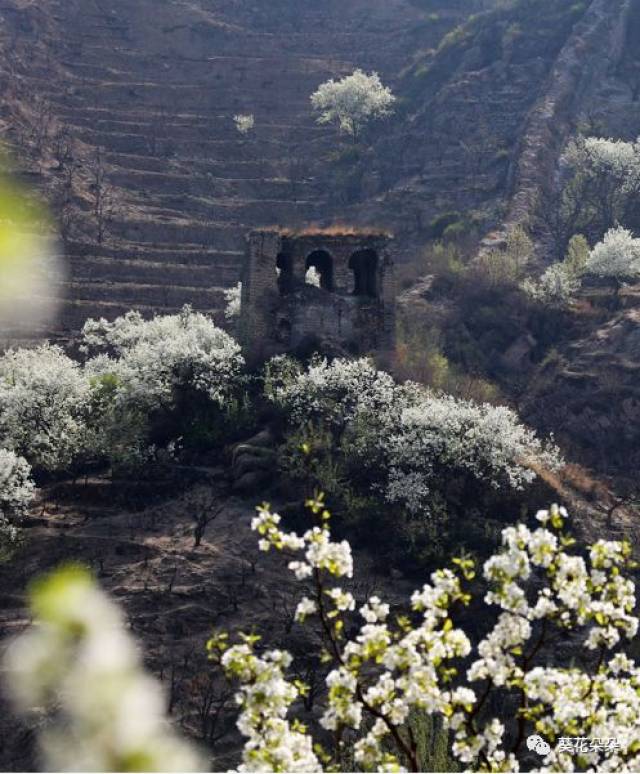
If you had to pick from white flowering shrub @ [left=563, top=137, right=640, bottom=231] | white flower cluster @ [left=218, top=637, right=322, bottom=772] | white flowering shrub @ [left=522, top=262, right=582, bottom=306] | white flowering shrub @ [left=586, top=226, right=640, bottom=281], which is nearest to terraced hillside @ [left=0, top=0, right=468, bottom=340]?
white flowering shrub @ [left=563, top=137, right=640, bottom=231]

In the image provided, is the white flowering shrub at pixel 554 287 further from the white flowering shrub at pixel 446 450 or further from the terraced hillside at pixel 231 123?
the white flowering shrub at pixel 446 450

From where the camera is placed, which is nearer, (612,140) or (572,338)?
(572,338)

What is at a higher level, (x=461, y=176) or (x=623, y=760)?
(x=461, y=176)

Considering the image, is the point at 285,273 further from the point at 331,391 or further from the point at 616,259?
the point at 616,259

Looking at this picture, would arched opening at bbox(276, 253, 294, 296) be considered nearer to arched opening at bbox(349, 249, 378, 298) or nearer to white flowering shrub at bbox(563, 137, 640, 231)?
arched opening at bbox(349, 249, 378, 298)

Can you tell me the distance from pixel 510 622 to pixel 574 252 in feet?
200

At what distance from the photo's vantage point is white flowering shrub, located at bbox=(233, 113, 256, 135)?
101312mm

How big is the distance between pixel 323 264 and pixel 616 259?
→ 71.3 feet

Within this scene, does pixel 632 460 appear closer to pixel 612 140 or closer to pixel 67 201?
pixel 612 140

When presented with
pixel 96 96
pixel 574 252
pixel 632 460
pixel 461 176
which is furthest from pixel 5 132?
pixel 632 460

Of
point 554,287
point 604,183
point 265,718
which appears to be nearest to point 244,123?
point 604,183

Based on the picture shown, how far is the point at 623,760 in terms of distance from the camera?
37.9 ft

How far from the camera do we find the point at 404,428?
44.2 m

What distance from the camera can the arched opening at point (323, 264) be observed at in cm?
5303
